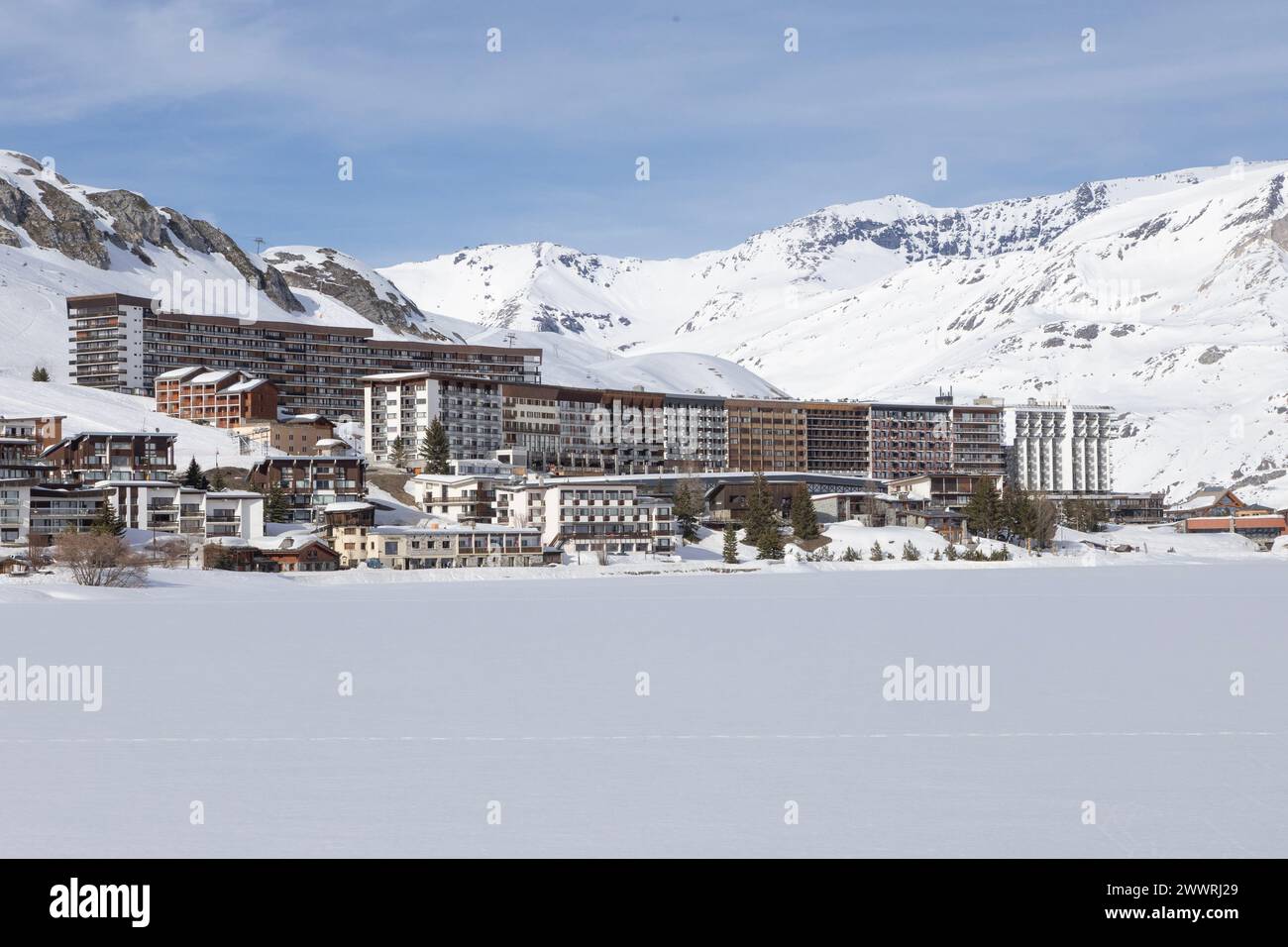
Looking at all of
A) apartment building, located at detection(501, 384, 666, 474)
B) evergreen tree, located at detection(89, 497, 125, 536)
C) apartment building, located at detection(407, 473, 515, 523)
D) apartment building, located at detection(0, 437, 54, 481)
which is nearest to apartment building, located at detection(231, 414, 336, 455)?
apartment building, located at detection(407, 473, 515, 523)

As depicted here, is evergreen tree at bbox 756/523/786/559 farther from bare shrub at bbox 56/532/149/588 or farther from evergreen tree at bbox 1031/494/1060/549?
bare shrub at bbox 56/532/149/588

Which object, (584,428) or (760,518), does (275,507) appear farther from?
(584,428)

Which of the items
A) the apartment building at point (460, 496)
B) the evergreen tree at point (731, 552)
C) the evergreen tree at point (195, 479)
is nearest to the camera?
the evergreen tree at point (731, 552)

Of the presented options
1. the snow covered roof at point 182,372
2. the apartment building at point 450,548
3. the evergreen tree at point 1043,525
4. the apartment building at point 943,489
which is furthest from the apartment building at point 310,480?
the apartment building at point 943,489

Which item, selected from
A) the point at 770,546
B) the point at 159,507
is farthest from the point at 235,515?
the point at 770,546

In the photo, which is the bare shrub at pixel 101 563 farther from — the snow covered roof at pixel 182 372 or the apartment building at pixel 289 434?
the snow covered roof at pixel 182 372
